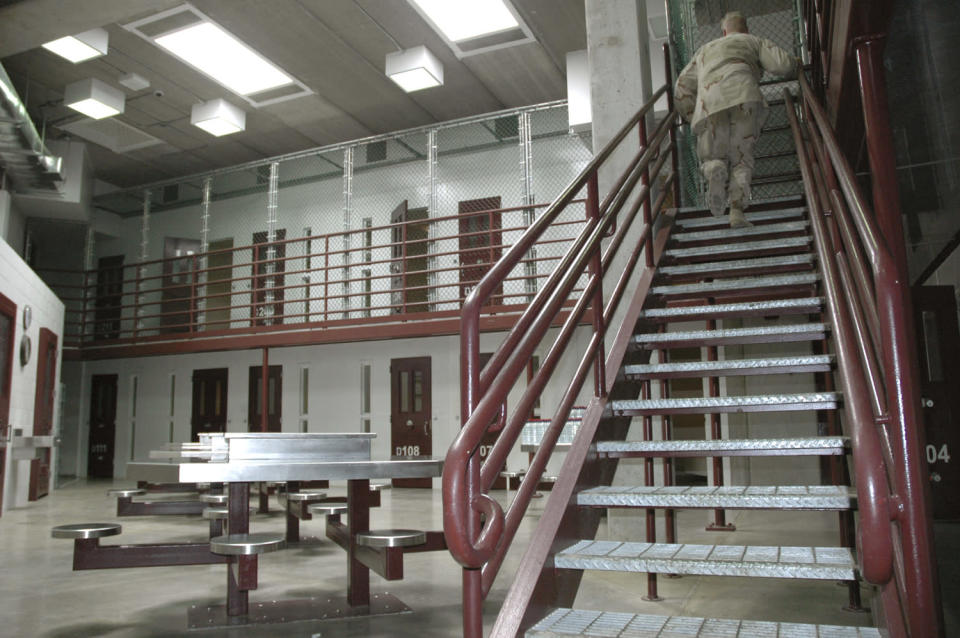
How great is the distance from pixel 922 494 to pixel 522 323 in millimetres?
1146

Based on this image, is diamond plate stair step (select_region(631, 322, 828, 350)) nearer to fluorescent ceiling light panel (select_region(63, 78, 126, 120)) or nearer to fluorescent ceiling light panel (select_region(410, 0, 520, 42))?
fluorescent ceiling light panel (select_region(410, 0, 520, 42))

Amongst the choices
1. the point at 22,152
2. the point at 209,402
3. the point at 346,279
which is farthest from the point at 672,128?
the point at 209,402

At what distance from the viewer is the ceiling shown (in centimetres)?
953

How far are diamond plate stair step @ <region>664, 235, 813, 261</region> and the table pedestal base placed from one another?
2.95 m

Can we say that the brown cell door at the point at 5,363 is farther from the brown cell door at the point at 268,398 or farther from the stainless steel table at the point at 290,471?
the stainless steel table at the point at 290,471

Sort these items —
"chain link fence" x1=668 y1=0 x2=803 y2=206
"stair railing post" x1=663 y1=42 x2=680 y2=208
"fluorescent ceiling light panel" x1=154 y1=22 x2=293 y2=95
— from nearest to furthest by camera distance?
"stair railing post" x1=663 y1=42 x2=680 y2=208 → "chain link fence" x1=668 y1=0 x2=803 y2=206 → "fluorescent ceiling light panel" x1=154 y1=22 x2=293 y2=95

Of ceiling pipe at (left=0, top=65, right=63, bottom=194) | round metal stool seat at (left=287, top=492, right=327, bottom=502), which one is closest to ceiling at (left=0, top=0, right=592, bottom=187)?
ceiling pipe at (left=0, top=65, right=63, bottom=194)

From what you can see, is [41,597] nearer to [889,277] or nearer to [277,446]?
[277,446]

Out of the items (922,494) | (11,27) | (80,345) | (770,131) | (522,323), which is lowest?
(922,494)

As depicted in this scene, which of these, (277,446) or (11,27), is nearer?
(277,446)

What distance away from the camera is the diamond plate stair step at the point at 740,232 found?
4.96m

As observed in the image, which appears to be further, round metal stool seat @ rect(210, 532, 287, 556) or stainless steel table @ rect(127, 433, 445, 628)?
round metal stool seat @ rect(210, 532, 287, 556)

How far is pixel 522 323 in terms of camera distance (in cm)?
229

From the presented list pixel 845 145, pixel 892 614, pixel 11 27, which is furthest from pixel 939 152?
pixel 11 27
